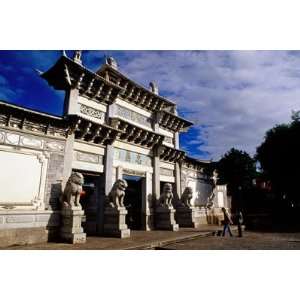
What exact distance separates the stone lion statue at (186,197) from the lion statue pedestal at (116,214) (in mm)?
4181

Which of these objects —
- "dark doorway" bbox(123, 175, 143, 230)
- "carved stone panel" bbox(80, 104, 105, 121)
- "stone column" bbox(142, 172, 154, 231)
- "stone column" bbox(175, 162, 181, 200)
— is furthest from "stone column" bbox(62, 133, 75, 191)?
"stone column" bbox(175, 162, 181, 200)

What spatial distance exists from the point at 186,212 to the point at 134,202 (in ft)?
7.78

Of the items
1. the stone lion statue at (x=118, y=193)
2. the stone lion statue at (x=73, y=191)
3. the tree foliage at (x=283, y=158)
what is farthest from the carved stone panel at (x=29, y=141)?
the tree foliage at (x=283, y=158)

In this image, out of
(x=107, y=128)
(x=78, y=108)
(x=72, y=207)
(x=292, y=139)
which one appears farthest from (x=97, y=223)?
(x=292, y=139)

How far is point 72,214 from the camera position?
6.49 metres

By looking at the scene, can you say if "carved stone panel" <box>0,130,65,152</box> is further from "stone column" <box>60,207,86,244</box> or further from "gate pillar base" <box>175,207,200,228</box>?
"gate pillar base" <box>175,207,200,228</box>

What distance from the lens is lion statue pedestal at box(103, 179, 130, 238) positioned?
7719mm

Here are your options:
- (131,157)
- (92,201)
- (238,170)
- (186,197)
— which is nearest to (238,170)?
(238,170)

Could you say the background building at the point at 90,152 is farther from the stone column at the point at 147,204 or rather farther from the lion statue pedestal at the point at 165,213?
the lion statue pedestal at the point at 165,213

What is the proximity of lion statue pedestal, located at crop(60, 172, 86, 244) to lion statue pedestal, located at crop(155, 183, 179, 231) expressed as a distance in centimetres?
426

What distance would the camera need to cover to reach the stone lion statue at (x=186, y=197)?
1142 centimetres

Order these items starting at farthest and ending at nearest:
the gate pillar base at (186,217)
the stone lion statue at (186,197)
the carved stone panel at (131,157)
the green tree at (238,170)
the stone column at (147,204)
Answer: the green tree at (238,170), the stone lion statue at (186,197), the gate pillar base at (186,217), the stone column at (147,204), the carved stone panel at (131,157)

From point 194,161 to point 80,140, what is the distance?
718 centimetres

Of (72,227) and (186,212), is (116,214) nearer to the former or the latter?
(72,227)
